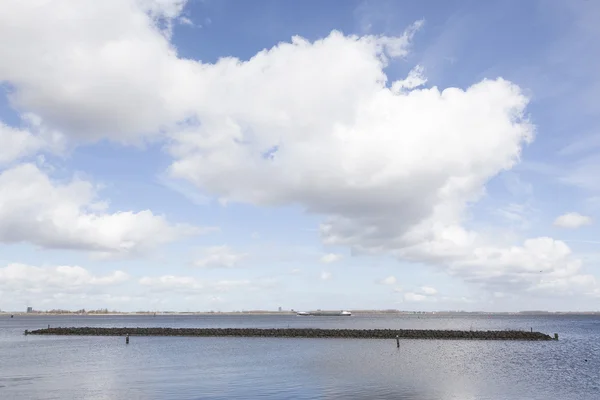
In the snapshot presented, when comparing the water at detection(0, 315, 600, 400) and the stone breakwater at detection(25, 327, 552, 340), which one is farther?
the stone breakwater at detection(25, 327, 552, 340)

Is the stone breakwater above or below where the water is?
above

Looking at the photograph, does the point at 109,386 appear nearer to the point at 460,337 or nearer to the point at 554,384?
the point at 554,384

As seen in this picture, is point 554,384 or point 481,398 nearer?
point 481,398

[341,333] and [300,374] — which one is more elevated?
[341,333]

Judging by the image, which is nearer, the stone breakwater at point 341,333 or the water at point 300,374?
the water at point 300,374

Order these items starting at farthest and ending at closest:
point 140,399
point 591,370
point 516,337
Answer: point 516,337
point 591,370
point 140,399

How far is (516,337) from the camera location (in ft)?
352

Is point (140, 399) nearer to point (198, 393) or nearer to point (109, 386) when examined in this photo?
point (198, 393)

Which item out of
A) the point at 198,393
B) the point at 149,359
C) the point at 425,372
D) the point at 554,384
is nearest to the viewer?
the point at 198,393

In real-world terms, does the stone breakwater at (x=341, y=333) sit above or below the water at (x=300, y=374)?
above

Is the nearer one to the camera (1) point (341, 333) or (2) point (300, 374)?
(2) point (300, 374)

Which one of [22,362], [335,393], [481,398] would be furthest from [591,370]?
[22,362]

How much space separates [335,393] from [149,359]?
36.2 metres

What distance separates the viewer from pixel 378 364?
58.7 meters
